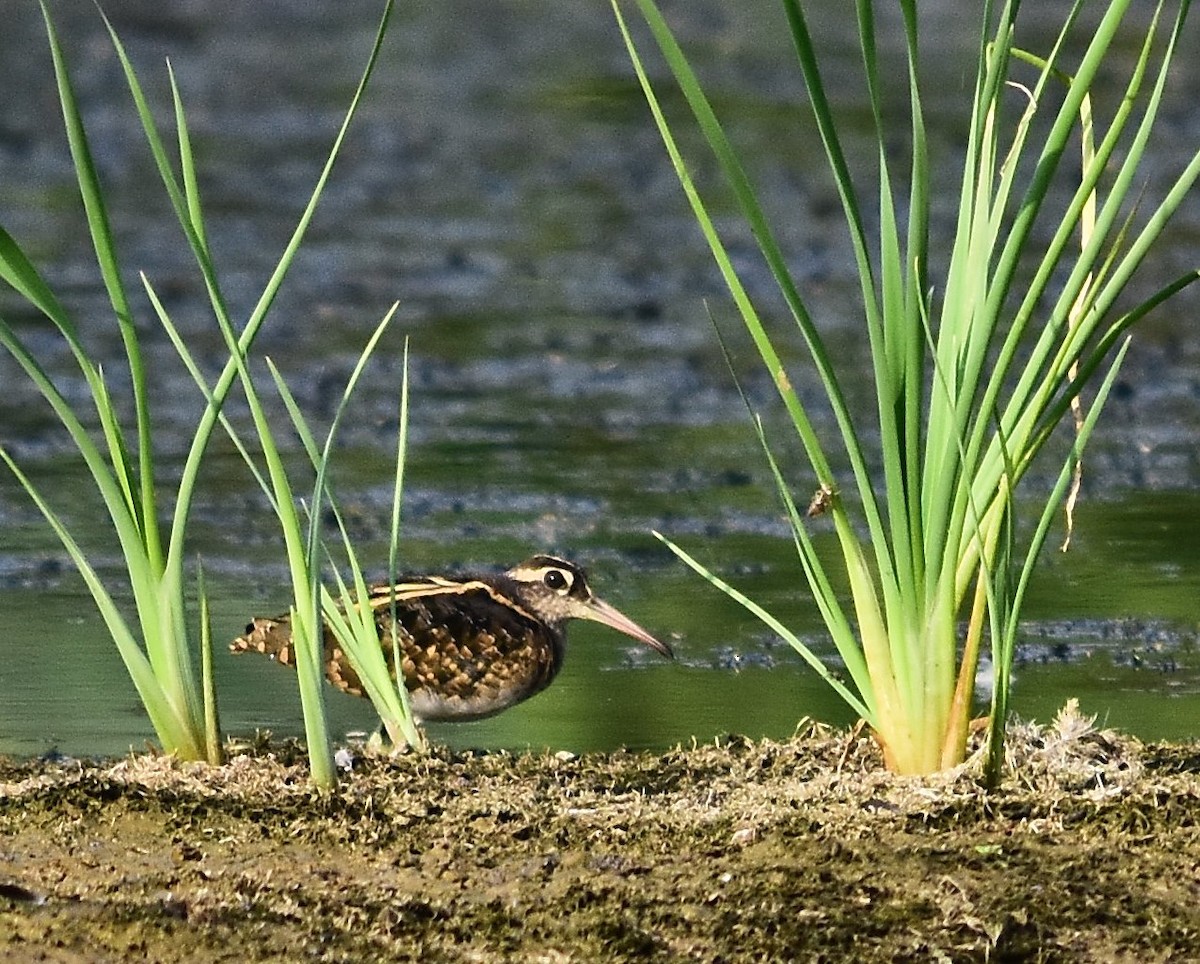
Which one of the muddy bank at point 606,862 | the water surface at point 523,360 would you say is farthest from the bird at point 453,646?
the muddy bank at point 606,862

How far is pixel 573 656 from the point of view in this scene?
6.64m

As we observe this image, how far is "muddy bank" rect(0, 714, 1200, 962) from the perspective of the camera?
3699 millimetres

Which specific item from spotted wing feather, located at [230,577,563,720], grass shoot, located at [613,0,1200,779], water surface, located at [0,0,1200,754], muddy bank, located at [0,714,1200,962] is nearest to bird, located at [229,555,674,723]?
spotted wing feather, located at [230,577,563,720]

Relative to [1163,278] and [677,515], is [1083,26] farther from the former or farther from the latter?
[677,515]

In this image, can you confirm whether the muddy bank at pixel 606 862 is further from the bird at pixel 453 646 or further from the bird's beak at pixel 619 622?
the bird's beak at pixel 619 622

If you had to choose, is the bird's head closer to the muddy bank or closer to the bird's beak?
the bird's beak

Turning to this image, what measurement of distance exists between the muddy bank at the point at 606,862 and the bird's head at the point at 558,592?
135 centimetres

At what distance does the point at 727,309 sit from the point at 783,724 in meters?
6.64

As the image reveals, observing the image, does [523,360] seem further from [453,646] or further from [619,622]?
[453,646]

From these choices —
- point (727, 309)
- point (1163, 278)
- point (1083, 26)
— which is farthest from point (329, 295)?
point (1083, 26)

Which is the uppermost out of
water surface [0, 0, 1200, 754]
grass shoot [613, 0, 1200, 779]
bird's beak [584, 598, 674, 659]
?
grass shoot [613, 0, 1200, 779]

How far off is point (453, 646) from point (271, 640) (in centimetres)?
43

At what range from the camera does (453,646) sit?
5.55 meters

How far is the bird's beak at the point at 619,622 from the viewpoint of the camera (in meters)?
6.08
